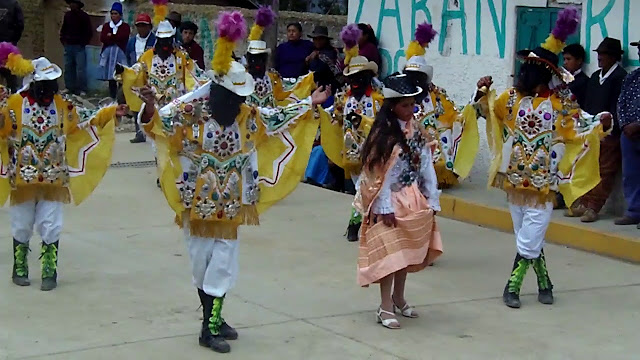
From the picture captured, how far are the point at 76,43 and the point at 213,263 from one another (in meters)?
14.7

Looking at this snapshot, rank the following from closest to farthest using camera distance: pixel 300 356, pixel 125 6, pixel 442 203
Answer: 1. pixel 300 356
2. pixel 442 203
3. pixel 125 6

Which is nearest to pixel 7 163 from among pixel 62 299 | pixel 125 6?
pixel 62 299

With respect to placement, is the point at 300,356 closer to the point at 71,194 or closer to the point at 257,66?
the point at 71,194

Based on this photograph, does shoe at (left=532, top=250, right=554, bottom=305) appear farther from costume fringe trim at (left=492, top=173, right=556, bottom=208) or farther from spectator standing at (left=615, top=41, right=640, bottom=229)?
spectator standing at (left=615, top=41, right=640, bottom=229)

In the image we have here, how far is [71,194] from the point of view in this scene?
331 inches

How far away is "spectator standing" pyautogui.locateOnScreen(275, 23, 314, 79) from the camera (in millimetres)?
15461

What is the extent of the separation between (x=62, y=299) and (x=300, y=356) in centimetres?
216

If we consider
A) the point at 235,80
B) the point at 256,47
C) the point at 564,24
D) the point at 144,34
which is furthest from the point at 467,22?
the point at 235,80

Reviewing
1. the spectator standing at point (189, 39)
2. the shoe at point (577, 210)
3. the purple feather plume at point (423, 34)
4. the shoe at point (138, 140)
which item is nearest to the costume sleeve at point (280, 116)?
the purple feather plume at point (423, 34)

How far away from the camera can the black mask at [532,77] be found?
7.80 metres

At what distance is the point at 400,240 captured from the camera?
7160 millimetres

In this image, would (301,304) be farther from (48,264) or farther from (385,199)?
(48,264)

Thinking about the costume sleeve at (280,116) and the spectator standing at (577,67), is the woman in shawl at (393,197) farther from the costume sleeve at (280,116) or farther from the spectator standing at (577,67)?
the spectator standing at (577,67)

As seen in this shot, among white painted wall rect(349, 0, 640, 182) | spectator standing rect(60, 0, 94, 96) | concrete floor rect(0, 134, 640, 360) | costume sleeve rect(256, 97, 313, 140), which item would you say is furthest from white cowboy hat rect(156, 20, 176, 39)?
spectator standing rect(60, 0, 94, 96)
